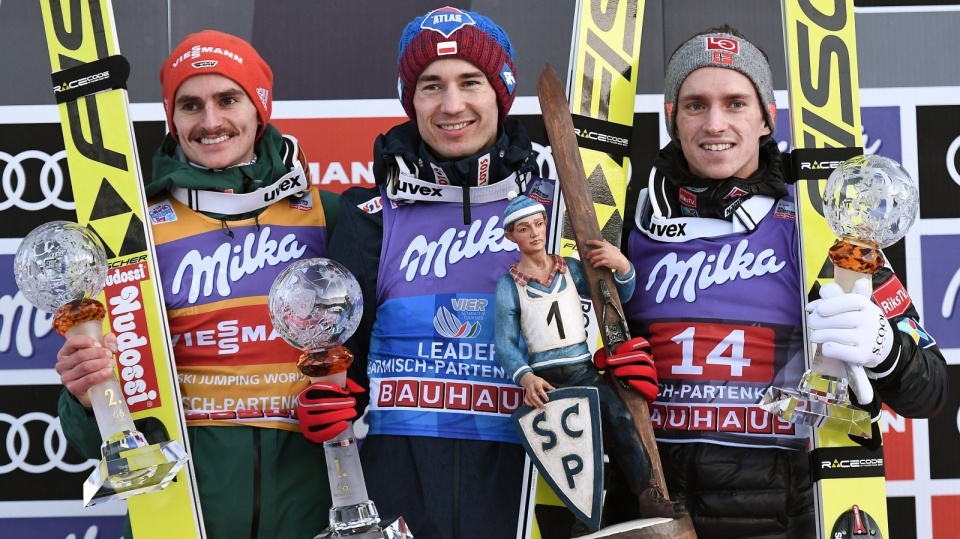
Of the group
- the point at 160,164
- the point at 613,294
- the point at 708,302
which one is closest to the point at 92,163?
the point at 160,164

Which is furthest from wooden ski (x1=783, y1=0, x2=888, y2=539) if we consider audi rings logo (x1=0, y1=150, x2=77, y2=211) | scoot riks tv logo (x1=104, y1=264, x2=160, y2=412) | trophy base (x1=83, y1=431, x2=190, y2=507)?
audi rings logo (x1=0, y1=150, x2=77, y2=211)

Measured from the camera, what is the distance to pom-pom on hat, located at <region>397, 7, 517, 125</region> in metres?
2.38

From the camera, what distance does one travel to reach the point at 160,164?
2580 mm

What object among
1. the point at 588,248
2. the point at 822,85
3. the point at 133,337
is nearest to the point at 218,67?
the point at 133,337

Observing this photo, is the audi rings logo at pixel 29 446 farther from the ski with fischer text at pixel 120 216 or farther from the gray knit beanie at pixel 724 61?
the gray knit beanie at pixel 724 61

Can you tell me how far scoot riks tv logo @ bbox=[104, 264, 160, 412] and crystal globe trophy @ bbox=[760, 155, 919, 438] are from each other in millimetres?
1468

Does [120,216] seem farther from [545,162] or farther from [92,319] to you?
[545,162]

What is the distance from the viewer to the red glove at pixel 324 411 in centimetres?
212

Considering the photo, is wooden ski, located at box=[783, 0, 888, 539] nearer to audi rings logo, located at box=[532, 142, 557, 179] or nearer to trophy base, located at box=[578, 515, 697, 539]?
trophy base, located at box=[578, 515, 697, 539]

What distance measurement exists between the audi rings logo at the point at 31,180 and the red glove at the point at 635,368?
206 centimetres

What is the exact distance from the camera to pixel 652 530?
199cm

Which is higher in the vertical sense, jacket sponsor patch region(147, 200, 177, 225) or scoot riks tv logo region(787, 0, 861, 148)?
scoot riks tv logo region(787, 0, 861, 148)

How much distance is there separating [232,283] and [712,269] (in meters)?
1.17

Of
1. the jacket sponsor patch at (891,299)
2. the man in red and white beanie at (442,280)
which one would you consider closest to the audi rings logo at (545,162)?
the man in red and white beanie at (442,280)
